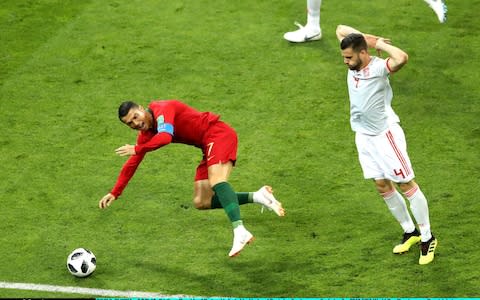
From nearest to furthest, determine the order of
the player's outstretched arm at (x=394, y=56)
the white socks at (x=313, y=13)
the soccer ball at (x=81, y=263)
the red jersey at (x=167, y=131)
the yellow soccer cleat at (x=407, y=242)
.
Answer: the player's outstretched arm at (x=394, y=56) < the red jersey at (x=167, y=131) < the soccer ball at (x=81, y=263) < the yellow soccer cleat at (x=407, y=242) < the white socks at (x=313, y=13)

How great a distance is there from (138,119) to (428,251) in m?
3.14

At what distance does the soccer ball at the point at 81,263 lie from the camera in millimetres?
9953

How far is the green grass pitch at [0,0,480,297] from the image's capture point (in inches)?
399

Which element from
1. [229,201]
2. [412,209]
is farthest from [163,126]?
[412,209]

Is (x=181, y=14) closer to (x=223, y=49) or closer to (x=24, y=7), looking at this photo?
(x=223, y=49)

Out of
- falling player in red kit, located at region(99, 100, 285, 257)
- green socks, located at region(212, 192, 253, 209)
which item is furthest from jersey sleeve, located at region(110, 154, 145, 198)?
green socks, located at region(212, 192, 253, 209)

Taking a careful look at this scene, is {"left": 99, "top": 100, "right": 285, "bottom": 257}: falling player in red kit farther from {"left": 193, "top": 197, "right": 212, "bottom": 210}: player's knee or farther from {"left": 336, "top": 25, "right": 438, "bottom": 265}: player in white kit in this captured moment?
{"left": 336, "top": 25, "right": 438, "bottom": 265}: player in white kit

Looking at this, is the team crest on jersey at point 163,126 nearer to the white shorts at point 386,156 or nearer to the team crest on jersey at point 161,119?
the team crest on jersey at point 161,119

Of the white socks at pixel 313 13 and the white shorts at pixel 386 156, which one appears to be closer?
the white shorts at pixel 386 156

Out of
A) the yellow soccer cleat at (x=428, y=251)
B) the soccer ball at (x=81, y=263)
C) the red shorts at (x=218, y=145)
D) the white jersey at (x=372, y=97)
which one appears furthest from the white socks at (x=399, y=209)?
the soccer ball at (x=81, y=263)

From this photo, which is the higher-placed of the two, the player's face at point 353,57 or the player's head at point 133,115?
the player's face at point 353,57

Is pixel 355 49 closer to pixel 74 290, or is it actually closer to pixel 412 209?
pixel 412 209

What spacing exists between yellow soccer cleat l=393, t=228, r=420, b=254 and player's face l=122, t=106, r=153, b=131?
9.19ft

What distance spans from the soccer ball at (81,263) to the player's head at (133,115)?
136 cm
